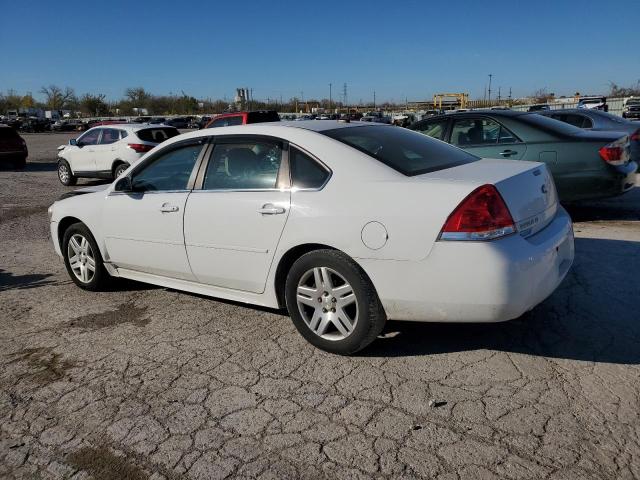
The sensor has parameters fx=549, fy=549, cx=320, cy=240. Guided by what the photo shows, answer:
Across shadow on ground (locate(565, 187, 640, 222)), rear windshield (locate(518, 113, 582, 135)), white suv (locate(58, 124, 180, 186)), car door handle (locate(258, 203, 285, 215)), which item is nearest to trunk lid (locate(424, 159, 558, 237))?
car door handle (locate(258, 203, 285, 215))

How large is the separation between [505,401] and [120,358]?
2.50 m

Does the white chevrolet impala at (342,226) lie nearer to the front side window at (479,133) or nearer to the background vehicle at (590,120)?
the front side window at (479,133)

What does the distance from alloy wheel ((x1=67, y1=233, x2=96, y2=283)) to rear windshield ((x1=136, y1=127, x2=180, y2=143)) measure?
8.75 m

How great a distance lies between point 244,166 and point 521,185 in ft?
6.39

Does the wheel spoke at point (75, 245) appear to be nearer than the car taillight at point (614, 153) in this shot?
Yes

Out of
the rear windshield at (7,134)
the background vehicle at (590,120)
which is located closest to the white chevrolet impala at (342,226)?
the background vehicle at (590,120)

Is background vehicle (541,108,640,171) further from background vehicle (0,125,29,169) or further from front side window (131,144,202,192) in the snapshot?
background vehicle (0,125,29,169)

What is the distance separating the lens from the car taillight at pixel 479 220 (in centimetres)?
305

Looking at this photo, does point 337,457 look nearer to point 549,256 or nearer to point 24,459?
point 24,459

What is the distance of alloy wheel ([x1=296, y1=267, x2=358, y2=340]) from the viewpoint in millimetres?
3488

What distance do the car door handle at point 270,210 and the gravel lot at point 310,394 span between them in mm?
926

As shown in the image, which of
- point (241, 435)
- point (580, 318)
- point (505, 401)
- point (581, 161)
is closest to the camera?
point (241, 435)

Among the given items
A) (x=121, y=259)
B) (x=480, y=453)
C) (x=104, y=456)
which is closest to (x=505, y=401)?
(x=480, y=453)

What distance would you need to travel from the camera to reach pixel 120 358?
3.77 metres
